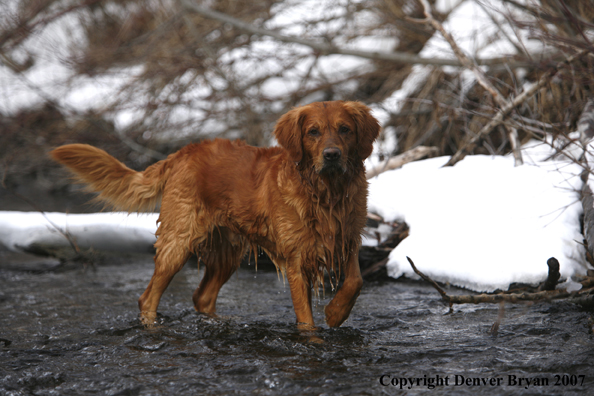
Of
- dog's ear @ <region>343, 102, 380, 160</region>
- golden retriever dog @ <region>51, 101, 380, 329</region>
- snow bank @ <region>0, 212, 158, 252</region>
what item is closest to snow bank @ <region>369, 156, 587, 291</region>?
golden retriever dog @ <region>51, 101, 380, 329</region>

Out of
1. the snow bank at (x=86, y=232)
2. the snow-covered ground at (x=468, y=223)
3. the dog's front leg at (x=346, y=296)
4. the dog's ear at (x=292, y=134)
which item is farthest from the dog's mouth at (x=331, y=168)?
the snow bank at (x=86, y=232)

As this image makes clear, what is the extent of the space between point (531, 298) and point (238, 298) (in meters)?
2.60

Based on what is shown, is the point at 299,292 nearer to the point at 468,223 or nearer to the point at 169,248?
the point at 169,248

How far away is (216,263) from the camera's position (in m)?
4.59

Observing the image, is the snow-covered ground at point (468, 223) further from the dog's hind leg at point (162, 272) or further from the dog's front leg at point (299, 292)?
the dog's hind leg at point (162, 272)

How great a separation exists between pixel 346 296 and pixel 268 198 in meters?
0.89

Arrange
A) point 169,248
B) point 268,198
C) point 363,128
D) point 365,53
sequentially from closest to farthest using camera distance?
point 363,128 → point 268,198 → point 169,248 → point 365,53

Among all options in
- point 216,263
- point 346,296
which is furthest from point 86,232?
point 346,296

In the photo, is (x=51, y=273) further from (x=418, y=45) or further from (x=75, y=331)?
(x=418, y=45)

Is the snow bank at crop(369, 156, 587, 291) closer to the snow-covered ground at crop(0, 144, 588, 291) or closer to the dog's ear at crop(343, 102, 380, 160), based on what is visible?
the snow-covered ground at crop(0, 144, 588, 291)

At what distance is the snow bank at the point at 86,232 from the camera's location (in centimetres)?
613

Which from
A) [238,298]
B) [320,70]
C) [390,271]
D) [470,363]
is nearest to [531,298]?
[470,363]

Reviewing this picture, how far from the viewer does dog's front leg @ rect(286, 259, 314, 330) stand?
364 centimetres

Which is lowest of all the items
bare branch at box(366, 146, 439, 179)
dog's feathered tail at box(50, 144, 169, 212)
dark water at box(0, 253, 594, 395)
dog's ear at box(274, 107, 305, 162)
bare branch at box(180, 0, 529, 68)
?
dark water at box(0, 253, 594, 395)
